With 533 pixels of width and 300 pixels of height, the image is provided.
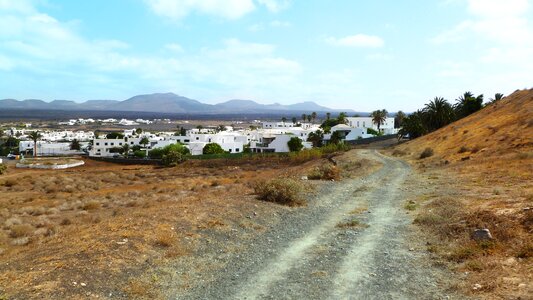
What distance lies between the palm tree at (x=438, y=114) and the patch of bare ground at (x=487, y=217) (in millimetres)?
38673

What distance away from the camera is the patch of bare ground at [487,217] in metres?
9.52

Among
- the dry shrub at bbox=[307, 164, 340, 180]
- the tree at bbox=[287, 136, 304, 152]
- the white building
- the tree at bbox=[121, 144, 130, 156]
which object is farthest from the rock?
the white building

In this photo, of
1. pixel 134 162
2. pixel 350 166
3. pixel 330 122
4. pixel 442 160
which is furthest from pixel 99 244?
pixel 330 122

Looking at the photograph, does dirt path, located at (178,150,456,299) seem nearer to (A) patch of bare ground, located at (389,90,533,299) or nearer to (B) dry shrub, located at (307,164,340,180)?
(A) patch of bare ground, located at (389,90,533,299)

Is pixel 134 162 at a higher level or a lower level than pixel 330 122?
lower

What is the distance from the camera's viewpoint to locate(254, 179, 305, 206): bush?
19031mm

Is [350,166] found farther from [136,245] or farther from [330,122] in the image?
[330,122]

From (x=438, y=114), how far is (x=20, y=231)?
73.8m

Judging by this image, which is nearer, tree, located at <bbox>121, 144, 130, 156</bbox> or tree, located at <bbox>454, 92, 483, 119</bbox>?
tree, located at <bbox>454, 92, 483, 119</bbox>

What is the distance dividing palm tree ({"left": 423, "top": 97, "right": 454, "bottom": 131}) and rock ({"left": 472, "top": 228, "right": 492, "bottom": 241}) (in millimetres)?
70558

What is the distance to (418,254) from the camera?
481 inches

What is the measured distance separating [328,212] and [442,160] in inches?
1063

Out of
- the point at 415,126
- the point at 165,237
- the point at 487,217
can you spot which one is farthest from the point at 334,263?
the point at 415,126

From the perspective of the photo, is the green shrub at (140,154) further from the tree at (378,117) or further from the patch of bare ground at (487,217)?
the patch of bare ground at (487,217)
